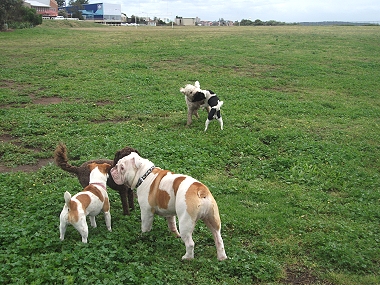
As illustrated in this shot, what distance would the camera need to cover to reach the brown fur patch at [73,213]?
478cm

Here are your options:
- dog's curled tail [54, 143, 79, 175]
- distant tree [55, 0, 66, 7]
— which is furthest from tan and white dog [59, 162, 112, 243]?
distant tree [55, 0, 66, 7]

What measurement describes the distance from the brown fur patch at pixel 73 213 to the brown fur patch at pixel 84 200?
11 centimetres

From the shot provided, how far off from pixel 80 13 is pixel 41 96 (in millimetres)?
101544

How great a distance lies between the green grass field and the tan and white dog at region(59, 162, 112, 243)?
21cm

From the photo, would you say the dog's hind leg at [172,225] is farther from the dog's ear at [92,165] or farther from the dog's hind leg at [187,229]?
the dog's ear at [92,165]

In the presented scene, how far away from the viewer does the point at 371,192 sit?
6.95 m

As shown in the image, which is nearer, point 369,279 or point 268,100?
point 369,279

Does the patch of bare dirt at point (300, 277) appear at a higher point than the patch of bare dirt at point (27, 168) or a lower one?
lower

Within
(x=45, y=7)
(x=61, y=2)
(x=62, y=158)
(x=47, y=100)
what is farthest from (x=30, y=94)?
(x=61, y=2)

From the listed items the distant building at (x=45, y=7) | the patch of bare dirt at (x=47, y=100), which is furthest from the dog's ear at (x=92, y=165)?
the distant building at (x=45, y=7)

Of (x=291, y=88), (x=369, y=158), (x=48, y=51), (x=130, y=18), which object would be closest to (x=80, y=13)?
(x=130, y=18)

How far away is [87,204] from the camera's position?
497 cm

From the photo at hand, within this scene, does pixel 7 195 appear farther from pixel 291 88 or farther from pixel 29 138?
pixel 291 88

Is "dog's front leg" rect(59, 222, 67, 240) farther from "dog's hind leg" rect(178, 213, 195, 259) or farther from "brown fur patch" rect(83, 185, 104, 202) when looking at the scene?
"dog's hind leg" rect(178, 213, 195, 259)
